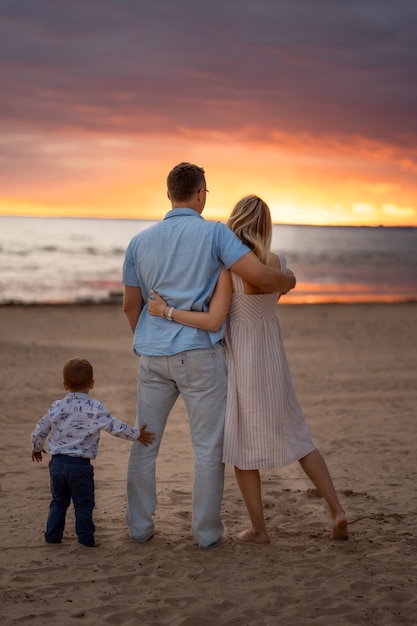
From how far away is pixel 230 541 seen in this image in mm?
4508

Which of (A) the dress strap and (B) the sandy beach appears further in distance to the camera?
(A) the dress strap

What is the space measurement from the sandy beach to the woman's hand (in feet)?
4.36

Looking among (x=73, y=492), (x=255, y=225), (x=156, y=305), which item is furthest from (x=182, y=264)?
(x=73, y=492)

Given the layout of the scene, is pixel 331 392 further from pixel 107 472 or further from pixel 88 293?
pixel 88 293

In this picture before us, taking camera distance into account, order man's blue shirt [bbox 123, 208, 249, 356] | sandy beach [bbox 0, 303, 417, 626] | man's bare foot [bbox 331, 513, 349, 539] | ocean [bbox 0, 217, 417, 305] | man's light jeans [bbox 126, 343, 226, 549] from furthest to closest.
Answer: ocean [bbox 0, 217, 417, 305] → man's bare foot [bbox 331, 513, 349, 539] → man's light jeans [bbox 126, 343, 226, 549] → man's blue shirt [bbox 123, 208, 249, 356] → sandy beach [bbox 0, 303, 417, 626]

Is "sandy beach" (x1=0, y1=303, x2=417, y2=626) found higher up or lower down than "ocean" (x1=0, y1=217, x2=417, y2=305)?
lower down

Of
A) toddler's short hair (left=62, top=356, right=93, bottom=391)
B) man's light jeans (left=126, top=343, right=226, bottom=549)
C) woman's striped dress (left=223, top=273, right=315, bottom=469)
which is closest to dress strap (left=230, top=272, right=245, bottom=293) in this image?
woman's striped dress (left=223, top=273, right=315, bottom=469)

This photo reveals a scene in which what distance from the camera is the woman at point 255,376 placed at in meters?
4.23

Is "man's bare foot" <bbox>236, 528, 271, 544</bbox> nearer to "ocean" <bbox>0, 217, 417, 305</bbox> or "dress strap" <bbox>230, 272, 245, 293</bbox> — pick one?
"dress strap" <bbox>230, 272, 245, 293</bbox>

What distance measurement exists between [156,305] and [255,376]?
0.67 meters

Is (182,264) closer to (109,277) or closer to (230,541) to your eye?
(230,541)

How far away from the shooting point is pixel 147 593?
3.76 m

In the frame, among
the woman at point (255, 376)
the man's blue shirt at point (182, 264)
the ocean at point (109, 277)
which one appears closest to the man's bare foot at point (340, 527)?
the woman at point (255, 376)

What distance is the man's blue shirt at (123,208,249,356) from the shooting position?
13.4ft
